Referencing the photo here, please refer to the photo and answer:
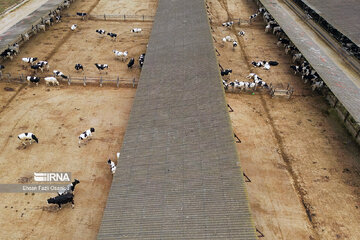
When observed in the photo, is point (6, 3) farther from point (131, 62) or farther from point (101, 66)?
point (131, 62)

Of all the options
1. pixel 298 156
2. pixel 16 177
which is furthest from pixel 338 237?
pixel 16 177

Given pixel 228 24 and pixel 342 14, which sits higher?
pixel 342 14

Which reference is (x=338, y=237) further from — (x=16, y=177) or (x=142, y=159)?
(x=16, y=177)

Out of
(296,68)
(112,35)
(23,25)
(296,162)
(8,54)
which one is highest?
(23,25)

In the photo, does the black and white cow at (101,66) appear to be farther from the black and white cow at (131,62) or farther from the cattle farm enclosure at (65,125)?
the black and white cow at (131,62)

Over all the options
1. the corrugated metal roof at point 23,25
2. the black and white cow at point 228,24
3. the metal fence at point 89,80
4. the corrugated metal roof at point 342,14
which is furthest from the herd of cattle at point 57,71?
the corrugated metal roof at point 342,14

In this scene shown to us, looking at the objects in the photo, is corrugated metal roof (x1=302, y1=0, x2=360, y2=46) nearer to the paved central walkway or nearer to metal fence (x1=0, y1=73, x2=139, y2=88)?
the paved central walkway

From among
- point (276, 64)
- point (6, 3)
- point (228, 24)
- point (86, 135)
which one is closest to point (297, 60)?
point (276, 64)
